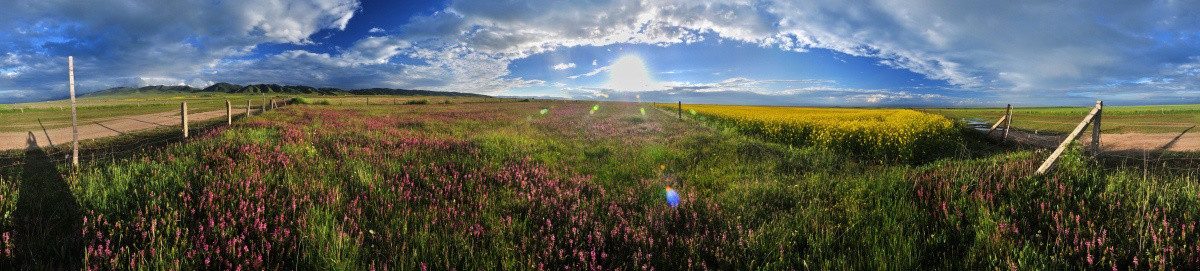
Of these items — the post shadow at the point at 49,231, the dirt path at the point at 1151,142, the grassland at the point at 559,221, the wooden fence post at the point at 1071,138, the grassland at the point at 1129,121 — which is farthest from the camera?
the grassland at the point at 1129,121

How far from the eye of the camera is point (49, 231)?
3166 mm

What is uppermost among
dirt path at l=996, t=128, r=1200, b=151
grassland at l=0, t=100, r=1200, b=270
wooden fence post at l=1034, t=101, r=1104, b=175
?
wooden fence post at l=1034, t=101, r=1104, b=175

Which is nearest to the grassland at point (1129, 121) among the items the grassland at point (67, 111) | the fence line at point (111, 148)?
the fence line at point (111, 148)

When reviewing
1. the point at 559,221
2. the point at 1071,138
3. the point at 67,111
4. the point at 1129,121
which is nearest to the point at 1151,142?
the point at 1129,121

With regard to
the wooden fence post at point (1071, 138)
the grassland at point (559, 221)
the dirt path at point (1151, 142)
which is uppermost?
the wooden fence post at point (1071, 138)

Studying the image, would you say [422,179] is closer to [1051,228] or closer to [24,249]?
[24,249]

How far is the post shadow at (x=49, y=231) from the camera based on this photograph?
2.64 meters

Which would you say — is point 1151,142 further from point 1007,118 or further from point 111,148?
point 111,148

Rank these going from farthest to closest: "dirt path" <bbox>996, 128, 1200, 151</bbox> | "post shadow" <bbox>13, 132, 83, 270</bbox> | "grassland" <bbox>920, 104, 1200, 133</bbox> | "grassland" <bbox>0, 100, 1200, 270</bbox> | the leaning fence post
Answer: "grassland" <bbox>920, 104, 1200, 133</bbox>, the leaning fence post, "dirt path" <bbox>996, 128, 1200, 151</bbox>, "grassland" <bbox>0, 100, 1200, 270</bbox>, "post shadow" <bbox>13, 132, 83, 270</bbox>

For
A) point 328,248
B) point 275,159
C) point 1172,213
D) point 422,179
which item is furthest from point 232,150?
point 1172,213

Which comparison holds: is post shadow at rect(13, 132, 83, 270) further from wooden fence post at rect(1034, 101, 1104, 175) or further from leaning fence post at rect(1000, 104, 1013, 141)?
leaning fence post at rect(1000, 104, 1013, 141)

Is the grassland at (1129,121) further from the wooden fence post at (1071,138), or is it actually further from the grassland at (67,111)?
the grassland at (67,111)

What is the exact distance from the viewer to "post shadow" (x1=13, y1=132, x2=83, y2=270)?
104 inches

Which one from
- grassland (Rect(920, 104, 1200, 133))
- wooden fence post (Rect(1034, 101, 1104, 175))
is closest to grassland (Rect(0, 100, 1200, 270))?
wooden fence post (Rect(1034, 101, 1104, 175))
